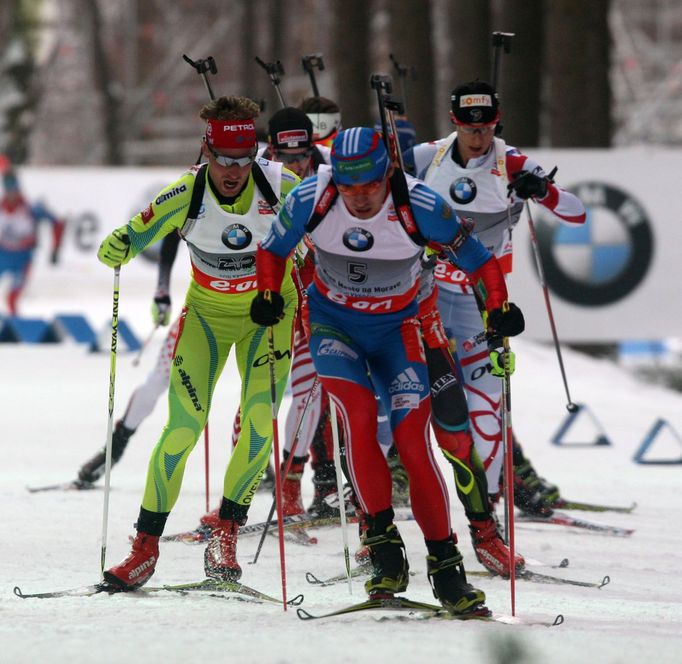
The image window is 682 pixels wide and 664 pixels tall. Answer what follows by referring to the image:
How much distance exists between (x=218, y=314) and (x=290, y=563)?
1.32 metres

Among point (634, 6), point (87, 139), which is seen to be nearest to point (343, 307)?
point (87, 139)

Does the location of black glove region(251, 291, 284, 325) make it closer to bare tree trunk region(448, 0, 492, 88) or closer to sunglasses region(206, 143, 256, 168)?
sunglasses region(206, 143, 256, 168)

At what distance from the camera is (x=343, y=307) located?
645cm

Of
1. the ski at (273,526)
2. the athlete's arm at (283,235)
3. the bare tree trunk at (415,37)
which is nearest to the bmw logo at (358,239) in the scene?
the athlete's arm at (283,235)

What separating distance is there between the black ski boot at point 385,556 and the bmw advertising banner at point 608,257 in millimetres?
10260

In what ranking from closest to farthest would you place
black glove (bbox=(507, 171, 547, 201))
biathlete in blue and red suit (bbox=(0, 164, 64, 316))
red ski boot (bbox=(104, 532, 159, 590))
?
red ski boot (bbox=(104, 532, 159, 590)) → black glove (bbox=(507, 171, 547, 201)) → biathlete in blue and red suit (bbox=(0, 164, 64, 316))

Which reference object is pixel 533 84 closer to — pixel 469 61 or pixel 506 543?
pixel 469 61

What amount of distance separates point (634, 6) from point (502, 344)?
1780 inches

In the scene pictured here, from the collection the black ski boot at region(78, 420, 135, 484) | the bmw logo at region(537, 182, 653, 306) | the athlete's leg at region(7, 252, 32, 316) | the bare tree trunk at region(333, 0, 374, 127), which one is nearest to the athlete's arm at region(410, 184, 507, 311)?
the black ski boot at region(78, 420, 135, 484)

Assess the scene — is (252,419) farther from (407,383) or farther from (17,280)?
(17,280)

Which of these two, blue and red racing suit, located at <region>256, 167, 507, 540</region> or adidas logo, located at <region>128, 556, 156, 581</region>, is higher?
blue and red racing suit, located at <region>256, 167, 507, 540</region>

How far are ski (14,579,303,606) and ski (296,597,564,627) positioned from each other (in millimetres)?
344

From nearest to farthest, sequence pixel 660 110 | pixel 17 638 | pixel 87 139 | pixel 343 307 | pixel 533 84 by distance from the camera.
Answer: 1. pixel 17 638
2. pixel 343 307
3. pixel 533 84
4. pixel 660 110
5. pixel 87 139

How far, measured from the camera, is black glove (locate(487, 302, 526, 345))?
6.12m
